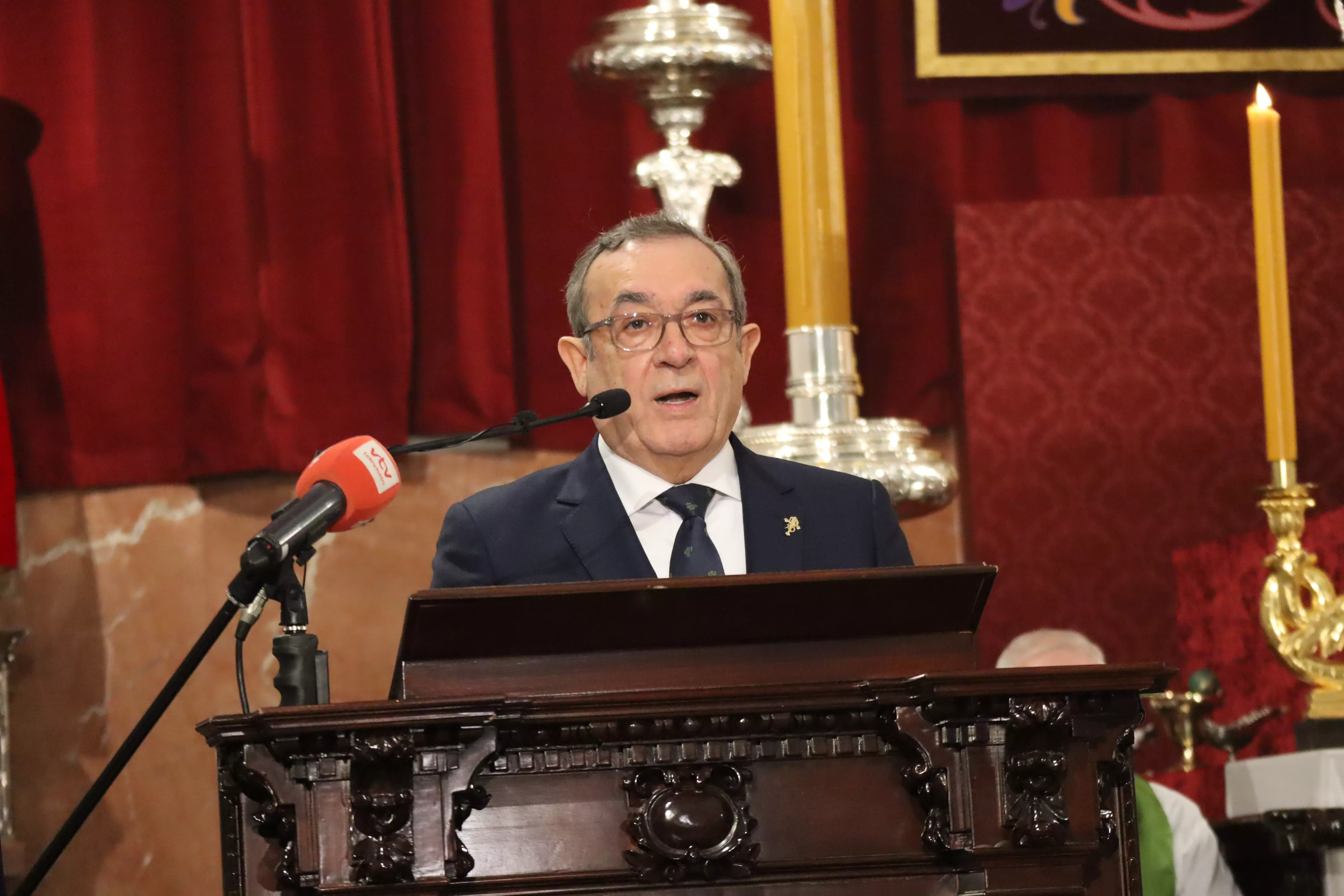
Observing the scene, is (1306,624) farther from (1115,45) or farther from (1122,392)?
(1115,45)

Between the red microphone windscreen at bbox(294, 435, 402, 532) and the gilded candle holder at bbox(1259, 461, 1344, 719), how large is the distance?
59.8 inches

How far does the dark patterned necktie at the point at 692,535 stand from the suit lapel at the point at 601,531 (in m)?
0.04

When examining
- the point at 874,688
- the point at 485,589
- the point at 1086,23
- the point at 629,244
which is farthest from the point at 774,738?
the point at 1086,23

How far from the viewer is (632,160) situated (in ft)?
12.8

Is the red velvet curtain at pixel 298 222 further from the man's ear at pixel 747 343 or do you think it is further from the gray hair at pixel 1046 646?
the man's ear at pixel 747 343

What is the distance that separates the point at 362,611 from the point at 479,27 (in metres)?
1.25

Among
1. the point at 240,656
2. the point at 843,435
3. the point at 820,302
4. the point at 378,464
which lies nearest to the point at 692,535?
the point at 378,464

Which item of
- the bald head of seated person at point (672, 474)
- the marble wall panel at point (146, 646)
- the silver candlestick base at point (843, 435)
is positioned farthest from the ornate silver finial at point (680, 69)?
the bald head of seated person at point (672, 474)

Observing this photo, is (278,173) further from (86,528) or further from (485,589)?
(485,589)

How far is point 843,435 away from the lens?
10.9 feet

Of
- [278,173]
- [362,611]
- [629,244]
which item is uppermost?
[278,173]

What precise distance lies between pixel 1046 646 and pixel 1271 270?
832 mm

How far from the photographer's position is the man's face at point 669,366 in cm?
210

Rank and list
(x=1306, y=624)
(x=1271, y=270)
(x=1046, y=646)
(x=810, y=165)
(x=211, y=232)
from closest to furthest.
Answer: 1. (x=1271, y=270)
2. (x=1306, y=624)
3. (x=1046, y=646)
4. (x=810, y=165)
5. (x=211, y=232)
